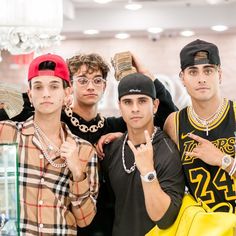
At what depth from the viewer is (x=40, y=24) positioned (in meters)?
2.91

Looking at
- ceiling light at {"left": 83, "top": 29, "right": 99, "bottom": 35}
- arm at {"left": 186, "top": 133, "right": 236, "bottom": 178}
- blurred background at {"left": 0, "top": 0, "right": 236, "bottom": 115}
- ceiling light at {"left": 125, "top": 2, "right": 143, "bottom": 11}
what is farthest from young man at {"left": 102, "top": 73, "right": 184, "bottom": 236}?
ceiling light at {"left": 83, "top": 29, "right": 99, "bottom": 35}

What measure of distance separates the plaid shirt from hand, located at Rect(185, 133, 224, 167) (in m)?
0.46

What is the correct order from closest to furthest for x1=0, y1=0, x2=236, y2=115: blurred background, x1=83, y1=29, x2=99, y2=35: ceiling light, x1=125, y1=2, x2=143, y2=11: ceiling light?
x1=125, y1=2, x2=143, y2=11: ceiling light → x1=0, y1=0, x2=236, y2=115: blurred background → x1=83, y1=29, x2=99, y2=35: ceiling light

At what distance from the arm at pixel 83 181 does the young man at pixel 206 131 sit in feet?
1.29

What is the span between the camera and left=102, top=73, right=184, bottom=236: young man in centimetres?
211

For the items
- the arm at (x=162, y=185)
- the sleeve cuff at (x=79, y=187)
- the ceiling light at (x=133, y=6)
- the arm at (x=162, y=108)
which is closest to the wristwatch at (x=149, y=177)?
the arm at (x=162, y=185)

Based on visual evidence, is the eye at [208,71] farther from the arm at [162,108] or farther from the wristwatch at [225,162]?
the arm at [162,108]

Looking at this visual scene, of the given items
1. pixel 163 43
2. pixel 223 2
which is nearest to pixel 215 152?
pixel 223 2

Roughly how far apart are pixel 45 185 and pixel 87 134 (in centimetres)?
53

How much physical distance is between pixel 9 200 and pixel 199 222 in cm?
70

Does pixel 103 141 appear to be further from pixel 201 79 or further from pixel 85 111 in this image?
pixel 201 79

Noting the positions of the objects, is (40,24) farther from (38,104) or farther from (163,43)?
(163,43)

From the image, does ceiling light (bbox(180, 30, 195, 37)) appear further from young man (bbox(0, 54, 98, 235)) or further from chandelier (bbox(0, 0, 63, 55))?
young man (bbox(0, 54, 98, 235))

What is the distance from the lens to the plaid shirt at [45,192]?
215 centimetres
